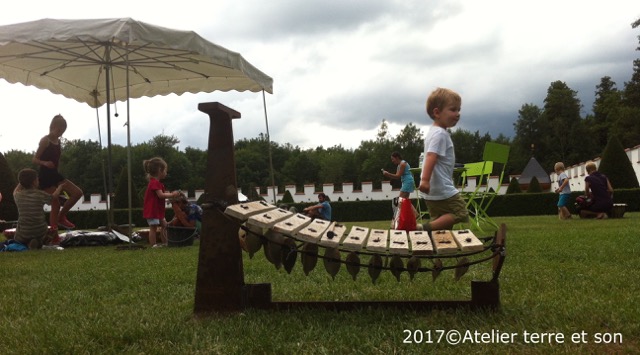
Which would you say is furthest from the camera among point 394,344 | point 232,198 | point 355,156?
point 355,156

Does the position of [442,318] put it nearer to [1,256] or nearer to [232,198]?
[232,198]

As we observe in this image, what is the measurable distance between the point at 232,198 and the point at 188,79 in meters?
9.18

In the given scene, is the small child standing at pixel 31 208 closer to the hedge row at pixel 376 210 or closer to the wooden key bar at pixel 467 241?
the wooden key bar at pixel 467 241

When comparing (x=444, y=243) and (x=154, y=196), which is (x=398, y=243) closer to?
Result: (x=444, y=243)

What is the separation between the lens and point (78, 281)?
16.0ft

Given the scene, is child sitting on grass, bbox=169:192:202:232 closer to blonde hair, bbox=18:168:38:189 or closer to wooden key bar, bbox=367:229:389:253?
blonde hair, bbox=18:168:38:189

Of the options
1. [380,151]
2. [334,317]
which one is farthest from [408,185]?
[380,151]

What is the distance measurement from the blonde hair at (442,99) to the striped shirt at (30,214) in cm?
700

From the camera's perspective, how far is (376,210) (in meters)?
29.1

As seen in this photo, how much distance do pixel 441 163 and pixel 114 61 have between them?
26.7 ft

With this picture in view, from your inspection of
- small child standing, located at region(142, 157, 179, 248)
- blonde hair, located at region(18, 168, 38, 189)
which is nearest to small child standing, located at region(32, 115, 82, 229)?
blonde hair, located at region(18, 168, 38, 189)

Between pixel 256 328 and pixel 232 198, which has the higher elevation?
pixel 232 198

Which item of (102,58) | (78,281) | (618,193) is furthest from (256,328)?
(618,193)

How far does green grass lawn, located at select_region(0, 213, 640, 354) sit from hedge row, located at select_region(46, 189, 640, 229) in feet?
67.2
